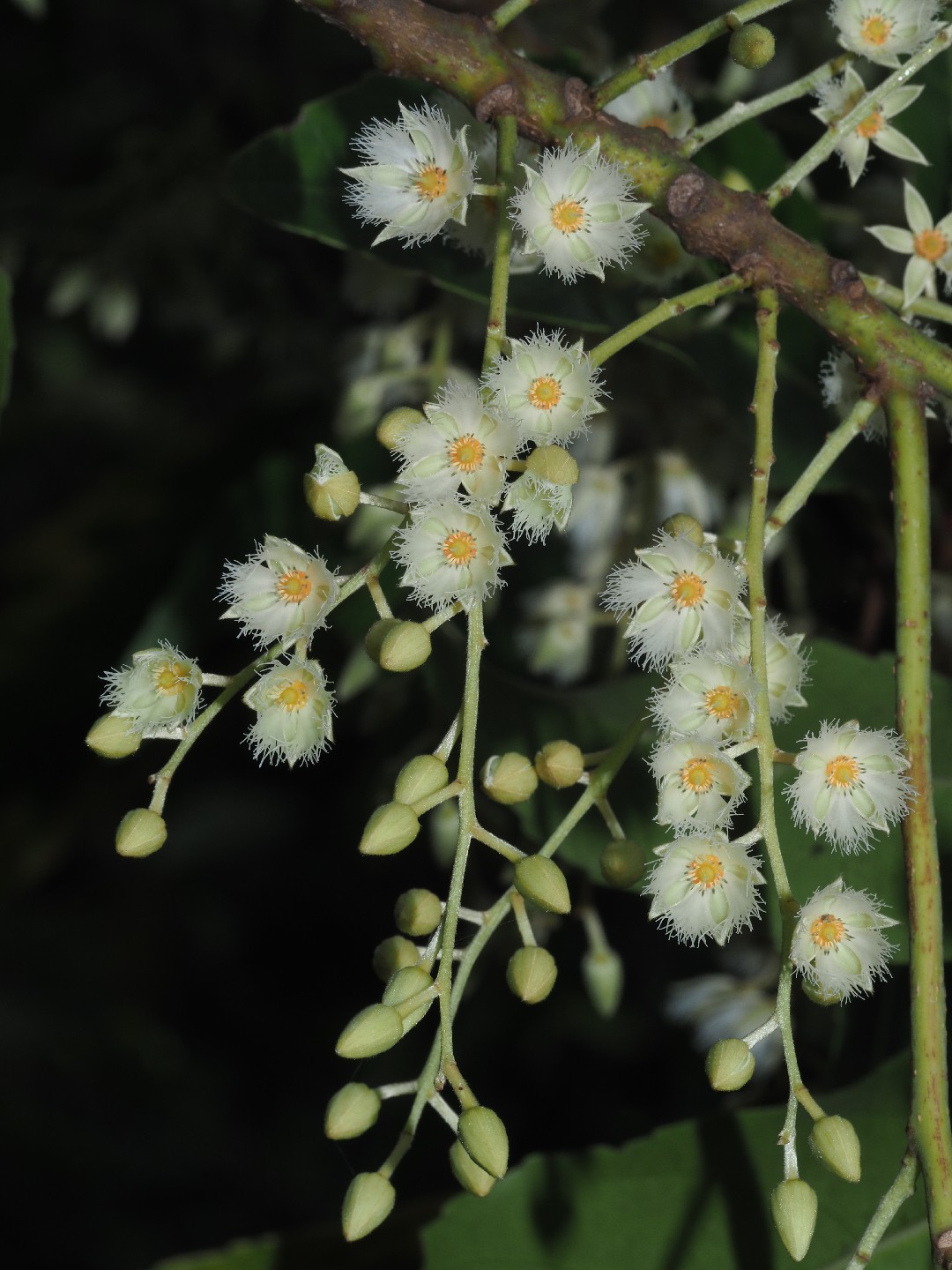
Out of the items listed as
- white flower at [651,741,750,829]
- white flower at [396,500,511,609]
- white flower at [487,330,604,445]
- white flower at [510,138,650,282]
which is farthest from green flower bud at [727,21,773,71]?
white flower at [651,741,750,829]

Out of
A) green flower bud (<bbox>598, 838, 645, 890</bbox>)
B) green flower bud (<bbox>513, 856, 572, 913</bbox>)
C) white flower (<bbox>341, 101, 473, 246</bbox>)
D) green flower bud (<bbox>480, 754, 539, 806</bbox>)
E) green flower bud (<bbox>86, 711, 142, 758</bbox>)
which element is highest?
white flower (<bbox>341, 101, 473, 246</bbox>)

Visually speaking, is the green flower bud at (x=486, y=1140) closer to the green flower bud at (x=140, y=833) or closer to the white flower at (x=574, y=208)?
the green flower bud at (x=140, y=833)

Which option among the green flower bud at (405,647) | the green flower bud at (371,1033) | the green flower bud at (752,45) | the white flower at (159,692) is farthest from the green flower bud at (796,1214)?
the green flower bud at (752,45)

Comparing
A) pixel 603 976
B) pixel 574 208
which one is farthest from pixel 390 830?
pixel 603 976

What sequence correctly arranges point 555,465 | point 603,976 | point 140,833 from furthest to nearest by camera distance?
point 603,976 → point 140,833 → point 555,465

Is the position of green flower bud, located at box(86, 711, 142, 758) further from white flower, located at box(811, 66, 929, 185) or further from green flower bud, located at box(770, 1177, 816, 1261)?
white flower, located at box(811, 66, 929, 185)

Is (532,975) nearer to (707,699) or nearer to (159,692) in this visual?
(707,699)

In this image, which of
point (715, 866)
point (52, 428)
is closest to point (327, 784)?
point (52, 428)
